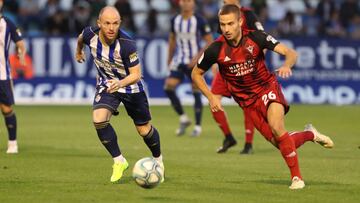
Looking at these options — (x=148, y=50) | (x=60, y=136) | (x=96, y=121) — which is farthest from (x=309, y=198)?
(x=148, y=50)

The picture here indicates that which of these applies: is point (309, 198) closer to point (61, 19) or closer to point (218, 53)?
point (218, 53)

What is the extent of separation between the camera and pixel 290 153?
10.5 m

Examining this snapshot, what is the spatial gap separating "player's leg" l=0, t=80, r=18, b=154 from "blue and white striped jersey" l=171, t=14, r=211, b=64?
14.6 feet

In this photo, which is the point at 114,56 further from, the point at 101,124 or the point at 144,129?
the point at 144,129

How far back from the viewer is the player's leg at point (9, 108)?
14.4m

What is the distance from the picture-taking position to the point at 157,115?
22172mm

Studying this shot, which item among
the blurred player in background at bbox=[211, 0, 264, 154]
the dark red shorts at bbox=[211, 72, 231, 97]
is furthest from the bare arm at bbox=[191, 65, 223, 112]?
the dark red shorts at bbox=[211, 72, 231, 97]

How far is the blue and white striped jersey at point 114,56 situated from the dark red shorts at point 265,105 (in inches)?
53.0

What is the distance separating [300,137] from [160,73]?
14191 millimetres

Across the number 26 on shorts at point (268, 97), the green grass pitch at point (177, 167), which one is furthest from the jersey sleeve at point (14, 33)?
the number 26 on shorts at point (268, 97)

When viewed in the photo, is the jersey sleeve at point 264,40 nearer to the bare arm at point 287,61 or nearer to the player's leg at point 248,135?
the bare arm at point 287,61

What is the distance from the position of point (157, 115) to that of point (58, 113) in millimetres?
2296

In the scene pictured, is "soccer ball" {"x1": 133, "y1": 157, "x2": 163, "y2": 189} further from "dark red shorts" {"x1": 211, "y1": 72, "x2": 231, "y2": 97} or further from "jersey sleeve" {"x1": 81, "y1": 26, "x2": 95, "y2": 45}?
"dark red shorts" {"x1": 211, "y1": 72, "x2": 231, "y2": 97}

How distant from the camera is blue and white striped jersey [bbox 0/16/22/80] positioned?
14367 mm
